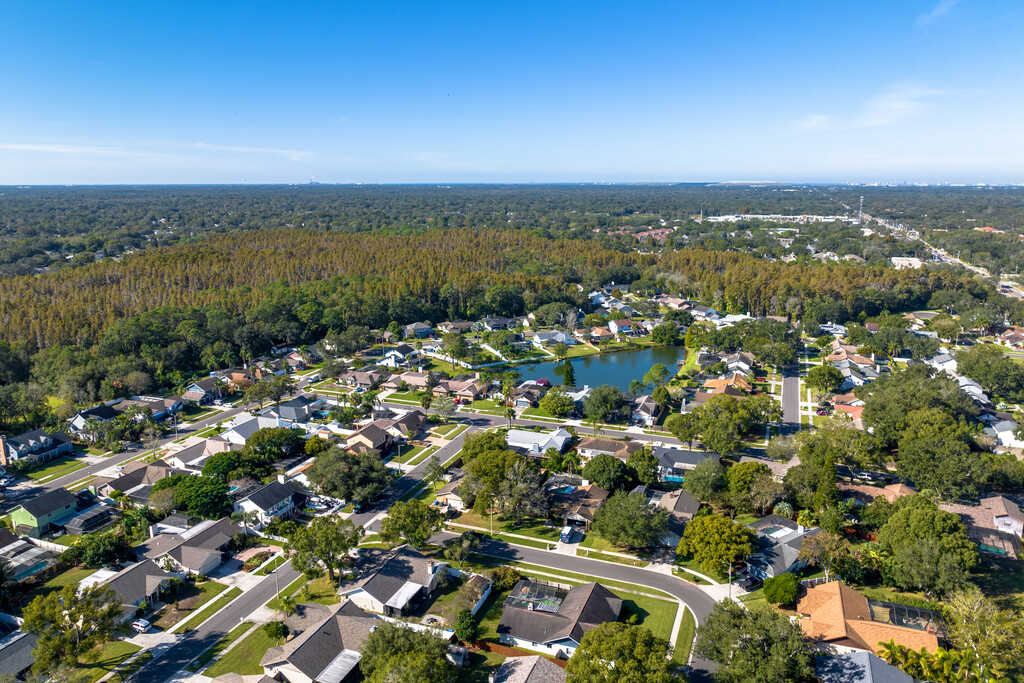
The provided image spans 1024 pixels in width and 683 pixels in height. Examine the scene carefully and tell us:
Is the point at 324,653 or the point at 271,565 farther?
the point at 271,565

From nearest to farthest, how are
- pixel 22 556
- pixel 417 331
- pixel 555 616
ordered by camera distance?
pixel 555 616 < pixel 22 556 < pixel 417 331

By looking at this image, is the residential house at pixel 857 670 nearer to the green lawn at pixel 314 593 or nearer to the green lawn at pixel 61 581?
the green lawn at pixel 314 593

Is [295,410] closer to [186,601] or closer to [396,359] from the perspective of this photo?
[396,359]

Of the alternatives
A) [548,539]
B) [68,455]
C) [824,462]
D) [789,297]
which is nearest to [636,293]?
[789,297]

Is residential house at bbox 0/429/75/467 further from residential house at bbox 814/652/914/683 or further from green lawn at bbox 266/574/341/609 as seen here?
residential house at bbox 814/652/914/683

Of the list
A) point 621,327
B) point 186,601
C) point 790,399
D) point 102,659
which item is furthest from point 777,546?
point 621,327

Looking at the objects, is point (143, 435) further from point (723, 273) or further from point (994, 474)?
point (723, 273)

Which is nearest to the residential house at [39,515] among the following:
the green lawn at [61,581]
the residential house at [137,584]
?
the green lawn at [61,581]

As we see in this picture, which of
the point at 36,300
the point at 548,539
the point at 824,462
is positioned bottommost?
the point at 548,539
